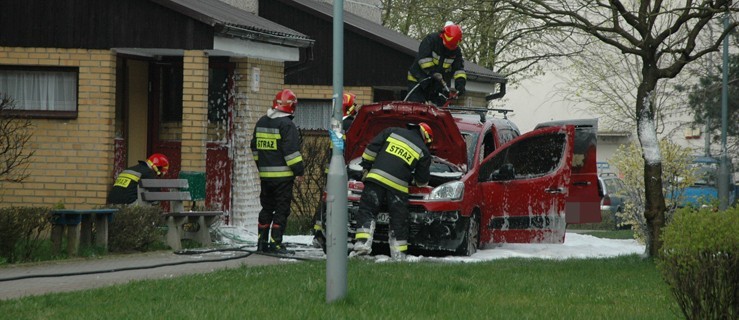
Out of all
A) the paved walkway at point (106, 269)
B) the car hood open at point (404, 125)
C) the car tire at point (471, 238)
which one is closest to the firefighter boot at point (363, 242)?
the paved walkway at point (106, 269)

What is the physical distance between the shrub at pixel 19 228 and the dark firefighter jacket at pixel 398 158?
3560 millimetres

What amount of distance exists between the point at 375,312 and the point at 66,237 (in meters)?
6.26

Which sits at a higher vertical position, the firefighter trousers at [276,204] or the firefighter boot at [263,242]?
the firefighter trousers at [276,204]

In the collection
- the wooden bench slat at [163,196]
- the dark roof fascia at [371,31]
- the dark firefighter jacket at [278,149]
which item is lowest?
the wooden bench slat at [163,196]

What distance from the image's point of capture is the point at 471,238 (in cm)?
1541

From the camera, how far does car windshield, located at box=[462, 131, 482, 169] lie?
15664 millimetres

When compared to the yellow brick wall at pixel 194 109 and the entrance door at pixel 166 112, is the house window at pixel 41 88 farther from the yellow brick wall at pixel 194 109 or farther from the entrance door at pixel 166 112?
the entrance door at pixel 166 112

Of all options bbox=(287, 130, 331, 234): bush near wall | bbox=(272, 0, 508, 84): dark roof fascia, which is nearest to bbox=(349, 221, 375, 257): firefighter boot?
bbox=(287, 130, 331, 234): bush near wall

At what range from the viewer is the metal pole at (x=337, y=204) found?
384 inches

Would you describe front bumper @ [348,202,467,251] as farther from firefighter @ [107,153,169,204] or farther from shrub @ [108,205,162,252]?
firefighter @ [107,153,169,204]

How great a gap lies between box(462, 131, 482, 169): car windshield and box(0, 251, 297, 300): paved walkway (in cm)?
260

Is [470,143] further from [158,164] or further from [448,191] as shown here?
[158,164]

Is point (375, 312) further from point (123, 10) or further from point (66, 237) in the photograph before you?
point (123, 10)

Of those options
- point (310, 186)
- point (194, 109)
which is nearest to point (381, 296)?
point (194, 109)
